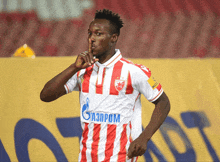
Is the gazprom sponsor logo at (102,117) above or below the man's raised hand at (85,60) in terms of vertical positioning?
below

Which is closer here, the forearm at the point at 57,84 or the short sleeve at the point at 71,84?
the forearm at the point at 57,84

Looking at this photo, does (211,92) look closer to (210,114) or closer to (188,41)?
(210,114)

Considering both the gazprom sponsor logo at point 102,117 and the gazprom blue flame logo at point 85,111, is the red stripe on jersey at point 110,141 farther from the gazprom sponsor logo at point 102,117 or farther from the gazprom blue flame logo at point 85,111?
the gazprom blue flame logo at point 85,111

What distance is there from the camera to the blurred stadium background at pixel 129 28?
8.52 metres

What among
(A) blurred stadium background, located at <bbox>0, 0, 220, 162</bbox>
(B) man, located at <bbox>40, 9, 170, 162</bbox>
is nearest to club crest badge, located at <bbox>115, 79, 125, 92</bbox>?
(B) man, located at <bbox>40, 9, 170, 162</bbox>

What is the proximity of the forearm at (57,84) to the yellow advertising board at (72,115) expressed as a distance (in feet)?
4.09

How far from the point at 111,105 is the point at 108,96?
59 millimetres

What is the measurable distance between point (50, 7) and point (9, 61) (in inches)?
261

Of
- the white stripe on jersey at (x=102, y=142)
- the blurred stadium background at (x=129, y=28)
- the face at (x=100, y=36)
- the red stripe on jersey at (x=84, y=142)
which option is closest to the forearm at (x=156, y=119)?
the white stripe on jersey at (x=102, y=142)

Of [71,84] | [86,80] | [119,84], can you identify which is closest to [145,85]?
[119,84]

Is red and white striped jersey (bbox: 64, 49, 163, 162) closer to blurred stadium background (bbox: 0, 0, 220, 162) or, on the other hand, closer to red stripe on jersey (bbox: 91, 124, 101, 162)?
red stripe on jersey (bbox: 91, 124, 101, 162)

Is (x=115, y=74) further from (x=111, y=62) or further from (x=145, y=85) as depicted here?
(x=145, y=85)

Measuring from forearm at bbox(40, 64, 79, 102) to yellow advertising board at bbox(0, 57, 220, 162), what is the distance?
1247 mm

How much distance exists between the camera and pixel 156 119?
1.90 m
